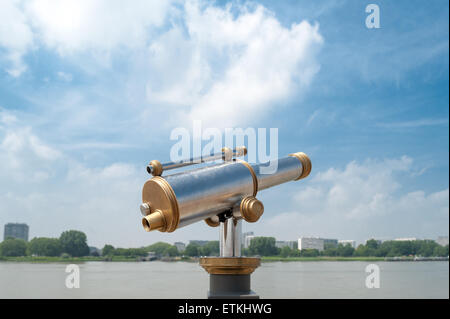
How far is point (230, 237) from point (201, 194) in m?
0.48

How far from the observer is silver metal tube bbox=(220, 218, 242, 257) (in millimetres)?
3066

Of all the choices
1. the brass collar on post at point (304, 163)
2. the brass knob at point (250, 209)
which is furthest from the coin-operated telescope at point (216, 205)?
the brass collar on post at point (304, 163)

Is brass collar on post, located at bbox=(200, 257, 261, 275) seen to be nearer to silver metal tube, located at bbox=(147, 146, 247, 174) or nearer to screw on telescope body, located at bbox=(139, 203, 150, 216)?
screw on telescope body, located at bbox=(139, 203, 150, 216)

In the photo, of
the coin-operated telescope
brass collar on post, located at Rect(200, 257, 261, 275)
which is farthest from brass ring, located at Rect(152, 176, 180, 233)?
brass collar on post, located at Rect(200, 257, 261, 275)

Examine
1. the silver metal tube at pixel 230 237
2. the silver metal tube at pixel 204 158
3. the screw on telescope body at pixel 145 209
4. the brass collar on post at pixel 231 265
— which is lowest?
the brass collar on post at pixel 231 265

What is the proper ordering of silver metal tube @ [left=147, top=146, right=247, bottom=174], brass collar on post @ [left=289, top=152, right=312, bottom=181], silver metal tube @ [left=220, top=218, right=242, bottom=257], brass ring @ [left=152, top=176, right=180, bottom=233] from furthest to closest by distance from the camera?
brass collar on post @ [left=289, top=152, right=312, bottom=181], silver metal tube @ [left=220, top=218, right=242, bottom=257], silver metal tube @ [left=147, top=146, right=247, bottom=174], brass ring @ [left=152, top=176, right=180, bottom=233]

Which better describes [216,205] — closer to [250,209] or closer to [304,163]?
[250,209]

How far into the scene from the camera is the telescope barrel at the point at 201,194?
8.87 ft

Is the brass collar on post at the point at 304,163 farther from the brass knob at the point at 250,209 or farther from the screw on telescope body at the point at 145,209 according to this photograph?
the screw on telescope body at the point at 145,209

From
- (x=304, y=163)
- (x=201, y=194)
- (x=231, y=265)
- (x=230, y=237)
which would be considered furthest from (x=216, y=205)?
(x=304, y=163)

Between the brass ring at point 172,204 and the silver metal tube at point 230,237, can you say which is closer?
the brass ring at point 172,204

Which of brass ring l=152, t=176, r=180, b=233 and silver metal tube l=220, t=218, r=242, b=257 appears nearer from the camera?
brass ring l=152, t=176, r=180, b=233

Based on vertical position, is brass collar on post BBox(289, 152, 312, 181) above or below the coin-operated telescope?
above

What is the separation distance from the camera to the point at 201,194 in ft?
9.29
